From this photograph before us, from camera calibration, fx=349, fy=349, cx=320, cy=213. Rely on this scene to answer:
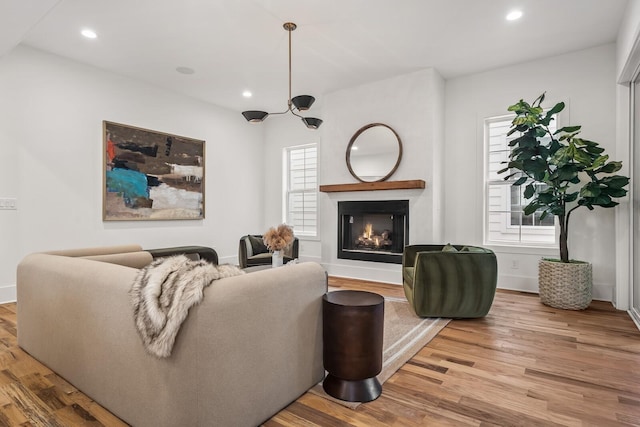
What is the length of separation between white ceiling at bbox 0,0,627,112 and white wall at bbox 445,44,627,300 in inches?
7.9

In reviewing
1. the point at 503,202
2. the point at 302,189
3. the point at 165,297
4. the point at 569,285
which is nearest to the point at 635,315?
the point at 569,285

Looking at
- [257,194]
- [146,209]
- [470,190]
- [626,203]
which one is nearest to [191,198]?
[146,209]

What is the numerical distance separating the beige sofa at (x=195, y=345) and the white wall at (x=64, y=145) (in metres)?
2.24

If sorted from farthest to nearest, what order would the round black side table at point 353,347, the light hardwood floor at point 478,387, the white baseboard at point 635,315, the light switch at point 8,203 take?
the light switch at point 8,203 → the white baseboard at point 635,315 → the round black side table at point 353,347 → the light hardwood floor at point 478,387

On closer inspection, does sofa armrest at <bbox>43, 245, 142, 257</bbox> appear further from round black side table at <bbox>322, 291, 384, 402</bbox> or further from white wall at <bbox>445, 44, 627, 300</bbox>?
white wall at <bbox>445, 44, 627, 300</bbox>

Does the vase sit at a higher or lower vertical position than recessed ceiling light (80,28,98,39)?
lower

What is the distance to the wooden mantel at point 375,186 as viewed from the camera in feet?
15.1

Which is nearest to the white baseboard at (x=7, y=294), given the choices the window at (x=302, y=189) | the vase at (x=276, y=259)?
the vase at (x=276, y=259)

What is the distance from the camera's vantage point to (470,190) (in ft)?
15.7

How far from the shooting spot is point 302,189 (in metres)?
6.65

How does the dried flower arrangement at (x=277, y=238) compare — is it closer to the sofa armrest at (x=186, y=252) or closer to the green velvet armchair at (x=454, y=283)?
the green velvet armchair at (x=454, y=283)

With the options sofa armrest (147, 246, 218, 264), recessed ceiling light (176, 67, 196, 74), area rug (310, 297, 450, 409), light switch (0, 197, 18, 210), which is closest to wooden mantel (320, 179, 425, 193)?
area rug (310, 297, 450, 409)

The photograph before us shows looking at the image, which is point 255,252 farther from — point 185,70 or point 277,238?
point 185,70

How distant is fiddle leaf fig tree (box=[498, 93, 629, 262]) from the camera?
137 inches
